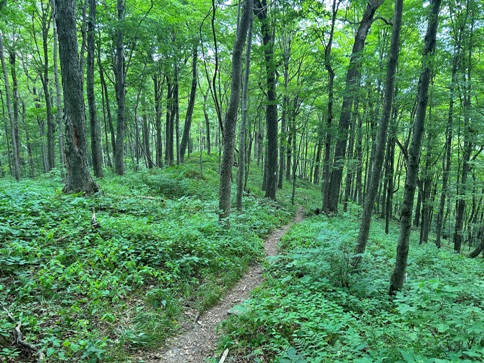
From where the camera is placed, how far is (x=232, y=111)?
758 cm

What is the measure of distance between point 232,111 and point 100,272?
17.1 ft

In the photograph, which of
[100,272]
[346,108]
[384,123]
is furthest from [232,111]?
[346,108]

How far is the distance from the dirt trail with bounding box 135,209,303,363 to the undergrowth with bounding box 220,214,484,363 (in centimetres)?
31

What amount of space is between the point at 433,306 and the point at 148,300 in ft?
13.3

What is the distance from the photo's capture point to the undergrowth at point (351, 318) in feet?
8.54

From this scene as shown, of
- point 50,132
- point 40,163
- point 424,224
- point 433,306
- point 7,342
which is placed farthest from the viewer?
point 40,163

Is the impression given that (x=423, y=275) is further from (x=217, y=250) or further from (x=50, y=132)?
(x=50, y=132)

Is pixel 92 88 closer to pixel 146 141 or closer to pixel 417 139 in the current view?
pixel 146 141

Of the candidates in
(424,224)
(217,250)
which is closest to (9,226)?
(217,250)

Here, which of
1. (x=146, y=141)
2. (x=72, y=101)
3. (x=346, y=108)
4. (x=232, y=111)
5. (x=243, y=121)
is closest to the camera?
(x=72, y=101)

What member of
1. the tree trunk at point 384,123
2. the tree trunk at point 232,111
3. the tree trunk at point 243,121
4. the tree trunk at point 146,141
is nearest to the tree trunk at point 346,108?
the tree trunk at point 243,121

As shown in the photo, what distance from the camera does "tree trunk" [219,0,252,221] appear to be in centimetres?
741

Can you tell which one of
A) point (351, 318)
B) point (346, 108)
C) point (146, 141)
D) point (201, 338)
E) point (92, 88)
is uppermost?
point (92, 88)

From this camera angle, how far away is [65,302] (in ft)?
12.1
